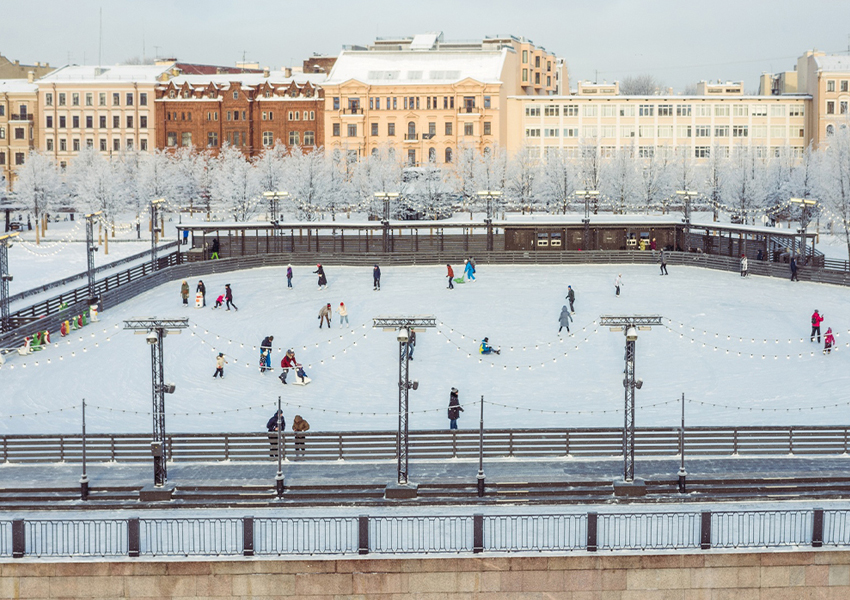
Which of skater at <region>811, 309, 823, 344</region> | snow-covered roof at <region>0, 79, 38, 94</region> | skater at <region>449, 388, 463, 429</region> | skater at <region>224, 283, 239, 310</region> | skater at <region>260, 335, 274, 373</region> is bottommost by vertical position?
skater at <region>449, 388, 463, 429</region>

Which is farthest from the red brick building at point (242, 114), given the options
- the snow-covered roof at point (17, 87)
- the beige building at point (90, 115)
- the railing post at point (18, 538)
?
the railing post at point (18, 538)

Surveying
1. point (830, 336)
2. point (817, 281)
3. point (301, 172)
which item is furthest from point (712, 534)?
point (301, 172)

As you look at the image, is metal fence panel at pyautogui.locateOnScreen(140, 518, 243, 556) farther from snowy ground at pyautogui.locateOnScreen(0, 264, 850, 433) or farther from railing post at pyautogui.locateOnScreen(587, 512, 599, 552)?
snowy ground at pyautogui.locateOnScreen(0, 264, 850, 433)

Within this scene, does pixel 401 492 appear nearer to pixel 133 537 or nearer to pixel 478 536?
pixel 478 536

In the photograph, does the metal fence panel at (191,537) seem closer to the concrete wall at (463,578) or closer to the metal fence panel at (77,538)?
the concrete wall at (463,578)

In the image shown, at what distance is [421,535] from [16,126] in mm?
100744

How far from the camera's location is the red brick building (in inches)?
4193

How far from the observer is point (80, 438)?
25.5m

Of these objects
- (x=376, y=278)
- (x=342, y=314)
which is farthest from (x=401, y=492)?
(x=376, y=278)

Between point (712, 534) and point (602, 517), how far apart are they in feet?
6.62

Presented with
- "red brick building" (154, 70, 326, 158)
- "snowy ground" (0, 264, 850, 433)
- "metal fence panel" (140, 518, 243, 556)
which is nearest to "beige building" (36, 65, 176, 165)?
"red brick building" (154, 70, 326, 158)

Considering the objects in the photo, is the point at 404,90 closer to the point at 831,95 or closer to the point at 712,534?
the point at 831,95

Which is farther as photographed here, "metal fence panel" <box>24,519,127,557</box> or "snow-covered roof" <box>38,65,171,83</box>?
"snow-covered roof" <box>38,65,171,83</box>

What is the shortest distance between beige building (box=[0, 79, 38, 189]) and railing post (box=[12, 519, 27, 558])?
9796 cm
